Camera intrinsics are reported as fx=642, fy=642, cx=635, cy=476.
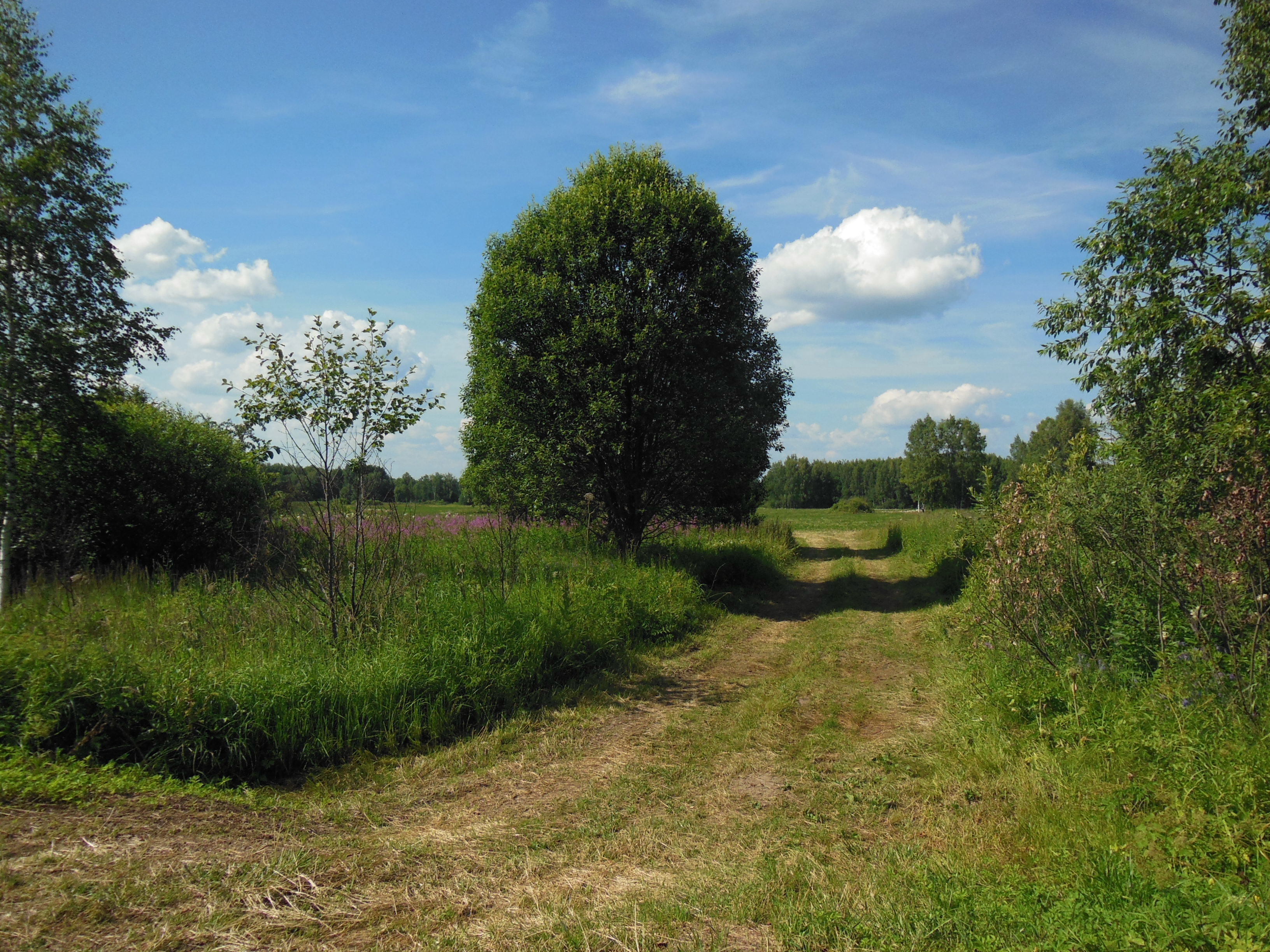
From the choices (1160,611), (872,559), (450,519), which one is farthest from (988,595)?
(872,559)

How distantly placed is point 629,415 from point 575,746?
750 centimetres

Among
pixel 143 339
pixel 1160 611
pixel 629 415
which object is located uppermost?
pixel 143 339

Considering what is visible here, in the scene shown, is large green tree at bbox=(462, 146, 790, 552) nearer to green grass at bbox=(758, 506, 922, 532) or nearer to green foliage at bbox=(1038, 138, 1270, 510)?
green foliage at bbox=(1038, 138, 1270, 510)

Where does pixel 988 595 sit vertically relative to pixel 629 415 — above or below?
below

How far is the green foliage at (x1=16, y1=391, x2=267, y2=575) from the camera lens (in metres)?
10.2

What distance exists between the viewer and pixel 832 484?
11381cm

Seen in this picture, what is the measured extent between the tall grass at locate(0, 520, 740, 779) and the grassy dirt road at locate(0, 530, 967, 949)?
1.59 feet

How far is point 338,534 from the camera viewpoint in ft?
25.3

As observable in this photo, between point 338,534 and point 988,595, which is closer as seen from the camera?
point 988,595

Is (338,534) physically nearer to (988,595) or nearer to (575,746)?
(575,746)

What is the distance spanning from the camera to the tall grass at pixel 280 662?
4.79 m

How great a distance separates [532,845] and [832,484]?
115 m

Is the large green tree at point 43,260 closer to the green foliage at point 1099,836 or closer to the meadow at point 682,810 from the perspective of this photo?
the meadow at point 682,810

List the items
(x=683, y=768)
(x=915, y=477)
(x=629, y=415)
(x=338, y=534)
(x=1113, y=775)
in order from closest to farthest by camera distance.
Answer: (x=1113, y=775) → (x=683, y=768) → (x=338, y=534) → (x=629, y=415) → (x=915, y=477)
